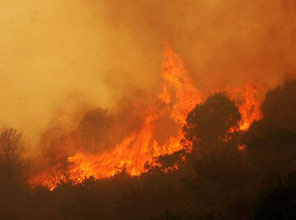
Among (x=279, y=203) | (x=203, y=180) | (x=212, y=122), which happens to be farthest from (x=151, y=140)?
(x=279, y=203)

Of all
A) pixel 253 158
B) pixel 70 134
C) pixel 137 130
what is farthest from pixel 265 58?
pixel 70 134

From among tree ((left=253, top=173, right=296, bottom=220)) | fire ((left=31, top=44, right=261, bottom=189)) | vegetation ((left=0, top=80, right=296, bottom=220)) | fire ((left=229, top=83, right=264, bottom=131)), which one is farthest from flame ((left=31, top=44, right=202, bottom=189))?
tree ((left=253, top=173, right=296, bottom=220))

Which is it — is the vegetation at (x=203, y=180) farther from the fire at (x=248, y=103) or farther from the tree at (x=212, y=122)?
the fire at (x=248, y=103)

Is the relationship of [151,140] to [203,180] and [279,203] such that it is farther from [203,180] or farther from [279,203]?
[279,203]

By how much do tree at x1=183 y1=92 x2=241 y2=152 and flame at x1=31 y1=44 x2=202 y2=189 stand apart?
4569 mm

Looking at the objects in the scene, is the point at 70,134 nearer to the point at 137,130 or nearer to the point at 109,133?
the point at 109,133

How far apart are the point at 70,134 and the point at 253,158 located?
4450cm

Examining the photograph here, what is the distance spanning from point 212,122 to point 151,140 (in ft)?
48.0

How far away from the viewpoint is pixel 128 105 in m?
71.2

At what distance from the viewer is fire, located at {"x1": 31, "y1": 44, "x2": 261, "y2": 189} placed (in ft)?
154

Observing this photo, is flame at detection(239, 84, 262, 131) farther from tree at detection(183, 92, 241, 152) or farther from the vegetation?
tree at detection(183, 92, 241, 152)

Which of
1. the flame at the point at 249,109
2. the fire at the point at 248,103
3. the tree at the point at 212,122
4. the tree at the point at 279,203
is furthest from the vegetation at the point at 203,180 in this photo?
the tree at the point at 279,203

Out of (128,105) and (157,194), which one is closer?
(157,194)

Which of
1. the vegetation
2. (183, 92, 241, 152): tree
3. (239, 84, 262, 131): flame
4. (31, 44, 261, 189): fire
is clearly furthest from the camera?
(31, 44, 261, 189): fire
